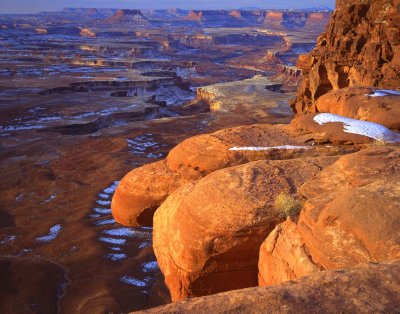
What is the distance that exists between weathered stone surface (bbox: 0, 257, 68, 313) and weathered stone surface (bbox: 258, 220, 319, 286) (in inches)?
236

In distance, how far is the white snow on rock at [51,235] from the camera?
519 inches

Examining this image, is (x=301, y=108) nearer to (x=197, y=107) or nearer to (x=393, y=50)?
(x=393, y=50)

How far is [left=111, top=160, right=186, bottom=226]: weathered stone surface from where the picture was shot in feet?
29.9

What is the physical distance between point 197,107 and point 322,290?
41403mm

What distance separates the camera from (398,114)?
31.4 ft

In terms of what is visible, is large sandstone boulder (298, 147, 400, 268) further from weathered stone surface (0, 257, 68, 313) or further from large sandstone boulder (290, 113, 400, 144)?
weathered stone surface (0, 257, 68, 313)

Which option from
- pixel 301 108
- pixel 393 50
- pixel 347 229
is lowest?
pixel 301 108

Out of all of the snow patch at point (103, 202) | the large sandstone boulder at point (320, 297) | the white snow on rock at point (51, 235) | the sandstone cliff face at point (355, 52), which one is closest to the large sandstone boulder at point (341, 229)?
the large sandstone boulder at point (320, 297)

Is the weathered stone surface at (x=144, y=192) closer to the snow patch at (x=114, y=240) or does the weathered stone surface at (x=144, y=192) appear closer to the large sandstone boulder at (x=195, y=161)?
the large sandstone boulder at (x=195, y=161)

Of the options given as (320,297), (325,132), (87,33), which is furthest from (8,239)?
(87,33)

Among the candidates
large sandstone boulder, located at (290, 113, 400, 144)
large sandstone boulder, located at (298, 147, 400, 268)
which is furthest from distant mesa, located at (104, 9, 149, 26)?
large sandstone boulder, located at (298, 147, 400, 268)

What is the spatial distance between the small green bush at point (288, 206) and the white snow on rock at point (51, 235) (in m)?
9.31

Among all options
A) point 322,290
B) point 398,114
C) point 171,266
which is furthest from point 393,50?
point 322,290

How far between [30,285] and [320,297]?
29.6ft
